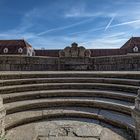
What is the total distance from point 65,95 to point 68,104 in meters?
0.51

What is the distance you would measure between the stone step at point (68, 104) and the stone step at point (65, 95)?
188mm

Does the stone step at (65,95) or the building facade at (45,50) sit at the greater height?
the building facade at (45,50)

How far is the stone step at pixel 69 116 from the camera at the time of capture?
405 centimetres

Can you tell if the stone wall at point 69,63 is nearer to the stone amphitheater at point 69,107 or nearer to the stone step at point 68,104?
the stone amphitheater at point 69,107

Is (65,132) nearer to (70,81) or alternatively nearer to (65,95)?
(65,95)

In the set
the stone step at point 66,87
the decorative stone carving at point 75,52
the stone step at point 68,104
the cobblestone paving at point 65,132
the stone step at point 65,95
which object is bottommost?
the cobblestone paving at point 65,132

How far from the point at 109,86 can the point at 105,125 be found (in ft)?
6.19

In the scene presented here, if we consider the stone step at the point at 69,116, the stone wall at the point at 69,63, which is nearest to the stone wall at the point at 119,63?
the stone wall at the point at 69,63

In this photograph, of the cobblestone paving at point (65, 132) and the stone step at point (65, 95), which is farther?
the stone step at point (65, 95)

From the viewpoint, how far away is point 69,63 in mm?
9938

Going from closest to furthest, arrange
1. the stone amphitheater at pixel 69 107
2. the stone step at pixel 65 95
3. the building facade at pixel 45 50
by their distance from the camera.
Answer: the stone amphitheater at pixel 69 107 → the stone step at pixel 65 95 → the building facade at pixel 45 50

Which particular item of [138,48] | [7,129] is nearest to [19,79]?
[7,129]

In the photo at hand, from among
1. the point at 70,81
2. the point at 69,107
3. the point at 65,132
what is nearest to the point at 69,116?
the point at 69,107

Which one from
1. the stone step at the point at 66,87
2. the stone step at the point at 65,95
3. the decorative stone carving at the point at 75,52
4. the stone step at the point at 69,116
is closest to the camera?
the stone step at the point at 69,116
